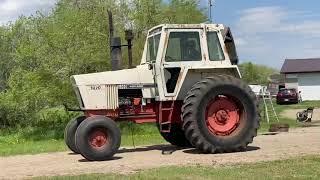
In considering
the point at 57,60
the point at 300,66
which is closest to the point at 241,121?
the point at 57,60

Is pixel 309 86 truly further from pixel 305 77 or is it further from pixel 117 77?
pixel 117 77

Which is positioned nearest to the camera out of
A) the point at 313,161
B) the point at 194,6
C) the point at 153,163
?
the point at 313,161

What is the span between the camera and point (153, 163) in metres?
12.4

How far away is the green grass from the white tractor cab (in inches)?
107

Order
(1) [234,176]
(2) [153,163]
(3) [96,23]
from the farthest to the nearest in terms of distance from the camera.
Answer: (3) [96,23], (2) [153,163], (1) [234,176]

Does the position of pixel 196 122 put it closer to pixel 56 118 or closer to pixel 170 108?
pixel 170 108

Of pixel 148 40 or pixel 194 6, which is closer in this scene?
pixel 148 40

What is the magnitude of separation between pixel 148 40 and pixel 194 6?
17.8 m

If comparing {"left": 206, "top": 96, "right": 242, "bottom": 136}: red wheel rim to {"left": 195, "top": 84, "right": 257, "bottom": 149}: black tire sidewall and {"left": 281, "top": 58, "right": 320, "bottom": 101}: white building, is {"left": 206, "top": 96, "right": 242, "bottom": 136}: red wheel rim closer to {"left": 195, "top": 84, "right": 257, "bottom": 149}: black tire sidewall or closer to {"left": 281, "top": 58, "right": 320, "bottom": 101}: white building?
{"left": 195, "top": 84, "right": 257, "bottom": 149}: black tire sidewall

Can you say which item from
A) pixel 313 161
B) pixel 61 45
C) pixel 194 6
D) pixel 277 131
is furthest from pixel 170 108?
pixel 194 6

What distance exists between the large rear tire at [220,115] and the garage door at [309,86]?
5573cm

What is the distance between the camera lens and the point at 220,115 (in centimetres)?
1435

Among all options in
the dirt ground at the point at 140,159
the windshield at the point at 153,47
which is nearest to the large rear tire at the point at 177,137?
the dirt ground at the point at 140,159

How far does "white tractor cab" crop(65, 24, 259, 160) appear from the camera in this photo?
45.4 feet
